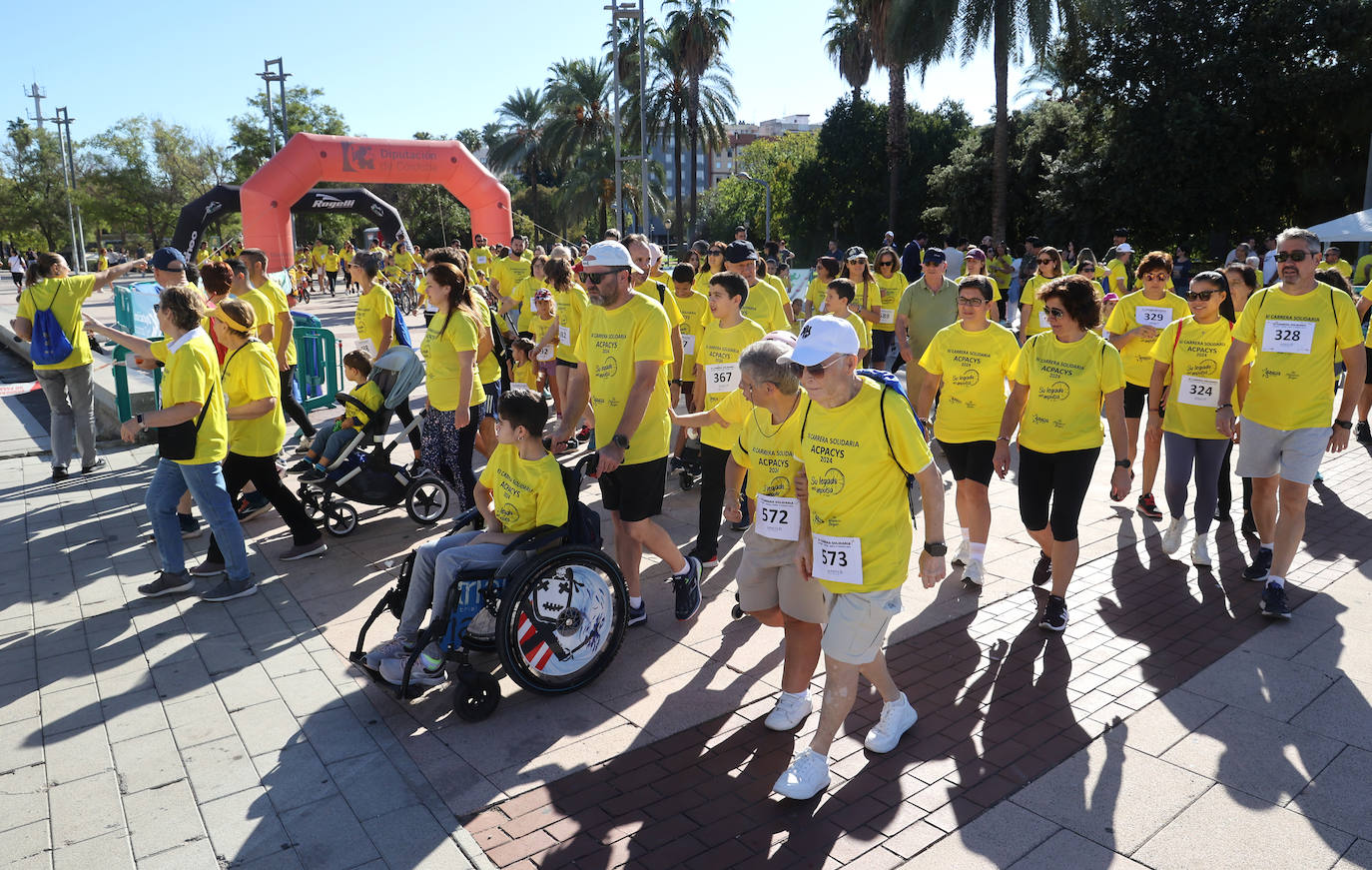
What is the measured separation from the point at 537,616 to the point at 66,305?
6112 millimetres

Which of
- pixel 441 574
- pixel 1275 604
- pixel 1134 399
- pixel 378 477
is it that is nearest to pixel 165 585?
pixel 378 477

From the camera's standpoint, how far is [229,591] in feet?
17.6

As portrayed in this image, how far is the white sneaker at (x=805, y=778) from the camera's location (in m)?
3.41

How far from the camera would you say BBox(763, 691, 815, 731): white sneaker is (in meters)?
3.94

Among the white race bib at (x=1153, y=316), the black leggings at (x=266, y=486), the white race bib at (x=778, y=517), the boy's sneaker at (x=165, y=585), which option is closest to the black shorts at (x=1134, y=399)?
the white race bib at (x=1153, y=316)

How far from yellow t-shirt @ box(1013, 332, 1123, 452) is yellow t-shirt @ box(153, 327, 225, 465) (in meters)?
4.39

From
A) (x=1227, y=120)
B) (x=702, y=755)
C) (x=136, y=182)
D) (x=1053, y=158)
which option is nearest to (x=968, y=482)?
(x=702, y=755)

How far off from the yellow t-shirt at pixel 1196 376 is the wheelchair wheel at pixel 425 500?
4.84 metres

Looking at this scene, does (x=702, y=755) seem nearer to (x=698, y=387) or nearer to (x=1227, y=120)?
(x=698, y=387)

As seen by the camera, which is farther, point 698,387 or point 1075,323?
point 698,387

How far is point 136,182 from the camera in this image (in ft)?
163

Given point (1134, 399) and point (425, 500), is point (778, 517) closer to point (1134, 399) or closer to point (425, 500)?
point (425, 500)

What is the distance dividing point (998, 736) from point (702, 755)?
4.02 ft

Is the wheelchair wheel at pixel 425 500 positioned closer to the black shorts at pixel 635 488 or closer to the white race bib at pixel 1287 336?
the black shorts at pixel 635 488
